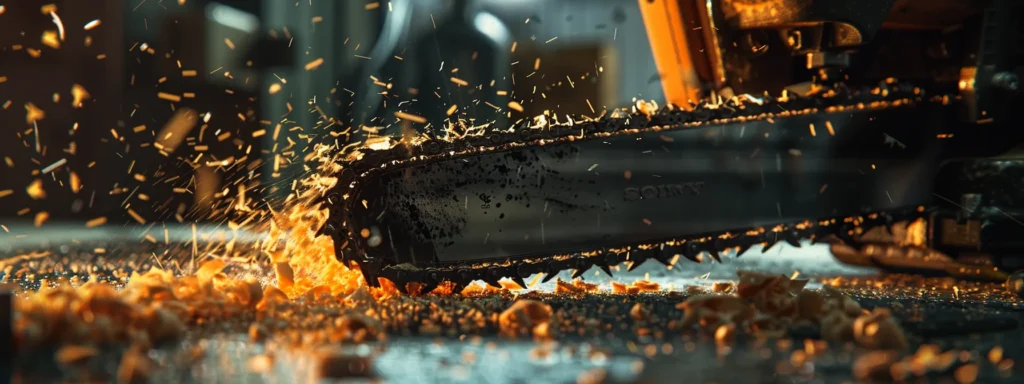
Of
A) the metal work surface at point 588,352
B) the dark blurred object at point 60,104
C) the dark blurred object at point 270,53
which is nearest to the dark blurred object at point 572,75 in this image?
the dark blurred object at point 270,53

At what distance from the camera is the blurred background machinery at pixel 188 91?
278 inches

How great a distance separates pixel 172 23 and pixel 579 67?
4.23m

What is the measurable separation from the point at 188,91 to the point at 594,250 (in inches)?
236

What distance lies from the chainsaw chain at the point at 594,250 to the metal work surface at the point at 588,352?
8 centimetres

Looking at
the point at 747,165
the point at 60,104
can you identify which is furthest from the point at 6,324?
the point at 60,104

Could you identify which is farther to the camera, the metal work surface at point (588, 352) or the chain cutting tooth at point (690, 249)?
the chain cutting tooth at point (690, 249)

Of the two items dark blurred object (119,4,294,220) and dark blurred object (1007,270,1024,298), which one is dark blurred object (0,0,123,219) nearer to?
dark blurred object (119,4,294,220)

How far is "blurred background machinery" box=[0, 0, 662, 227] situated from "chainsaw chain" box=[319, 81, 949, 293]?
341cm

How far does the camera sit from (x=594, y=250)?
265cm

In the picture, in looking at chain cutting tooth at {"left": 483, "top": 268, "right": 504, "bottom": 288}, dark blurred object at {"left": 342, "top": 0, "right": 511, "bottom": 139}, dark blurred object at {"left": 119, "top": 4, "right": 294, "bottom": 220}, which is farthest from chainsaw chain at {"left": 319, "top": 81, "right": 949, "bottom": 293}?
dark blurred object at {"left": 119, "top": 4, "right": 294, "bottom": 220}

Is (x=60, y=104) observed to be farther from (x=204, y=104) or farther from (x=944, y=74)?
(x=944, y=74)

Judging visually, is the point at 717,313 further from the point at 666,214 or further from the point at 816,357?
the point at 666,214

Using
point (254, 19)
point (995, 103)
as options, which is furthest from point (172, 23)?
point (995, 103)

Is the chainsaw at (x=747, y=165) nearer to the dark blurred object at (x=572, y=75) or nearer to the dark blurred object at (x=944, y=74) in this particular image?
the dark blurred object at (x=944, y=74)
